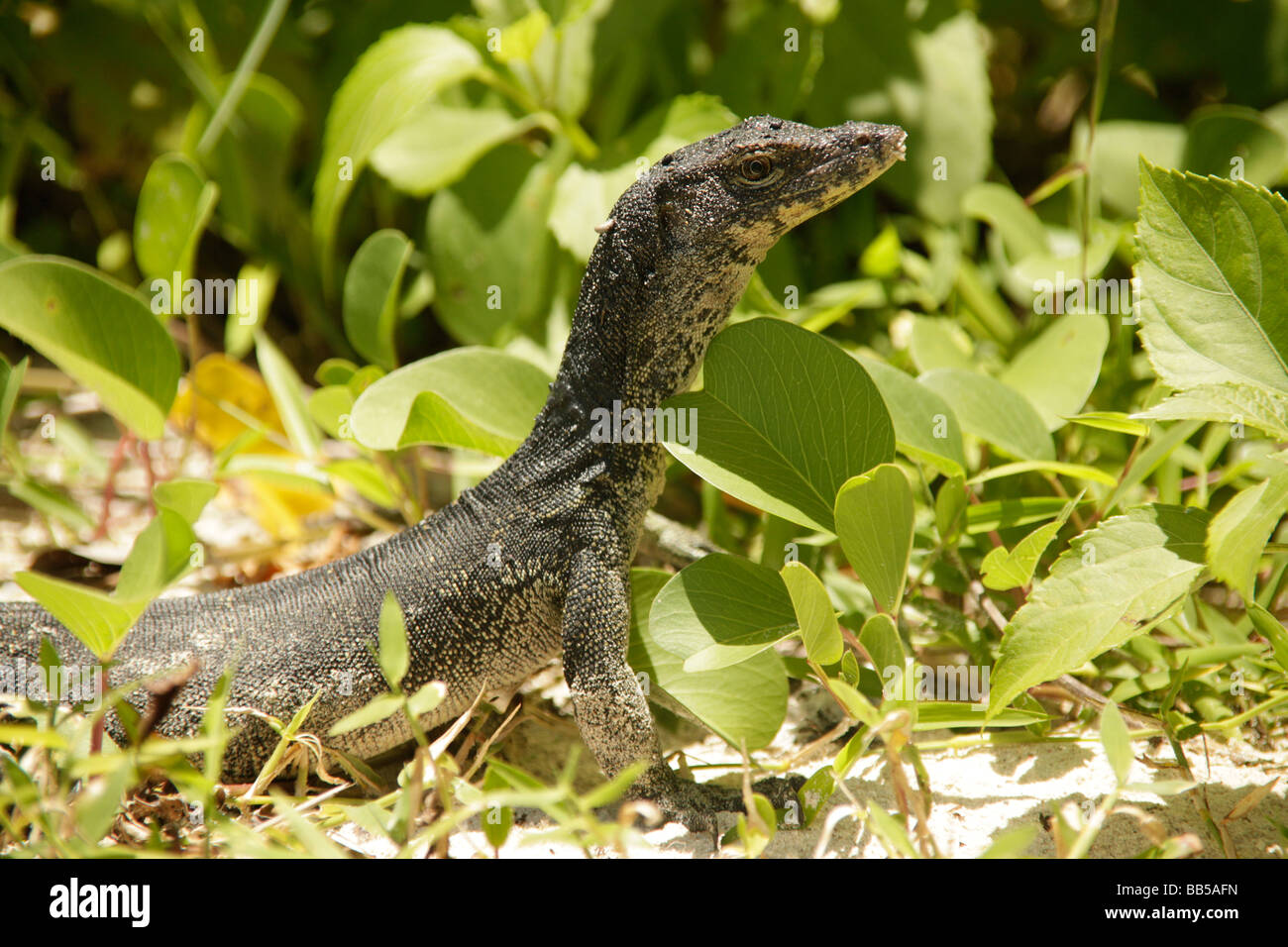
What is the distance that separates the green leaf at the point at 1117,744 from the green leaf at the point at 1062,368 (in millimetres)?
1100

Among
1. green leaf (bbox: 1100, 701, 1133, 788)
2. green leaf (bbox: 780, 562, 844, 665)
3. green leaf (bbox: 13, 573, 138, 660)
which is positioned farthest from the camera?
green leaf (bbox: 780, 562, 844, 665)

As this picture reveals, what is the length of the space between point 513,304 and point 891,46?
1.73 metres

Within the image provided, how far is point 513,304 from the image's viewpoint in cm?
365

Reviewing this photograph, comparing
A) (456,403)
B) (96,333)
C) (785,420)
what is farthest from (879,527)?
(96,333)

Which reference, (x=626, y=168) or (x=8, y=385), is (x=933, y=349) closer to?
(x=626, y=168)

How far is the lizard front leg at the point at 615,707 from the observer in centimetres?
248

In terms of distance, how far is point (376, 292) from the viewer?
322 cm

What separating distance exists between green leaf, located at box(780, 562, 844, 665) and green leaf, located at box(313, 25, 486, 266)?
2078 millimetres

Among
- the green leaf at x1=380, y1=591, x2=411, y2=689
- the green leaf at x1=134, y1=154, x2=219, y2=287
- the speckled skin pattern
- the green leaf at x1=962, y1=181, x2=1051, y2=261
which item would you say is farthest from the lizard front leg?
the green leaf at x1=962, y1=181, x2=1051, y2=261

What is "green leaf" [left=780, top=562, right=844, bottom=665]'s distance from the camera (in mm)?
1981

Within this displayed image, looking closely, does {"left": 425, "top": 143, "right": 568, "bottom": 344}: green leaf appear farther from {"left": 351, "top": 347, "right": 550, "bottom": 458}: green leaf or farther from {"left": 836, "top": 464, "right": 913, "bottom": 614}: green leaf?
{"left": 836, "top": 464, "right": 913, "bottom": 614}: green leaf

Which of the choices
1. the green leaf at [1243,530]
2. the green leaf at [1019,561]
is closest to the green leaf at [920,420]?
the green leaf at [1019,561]
